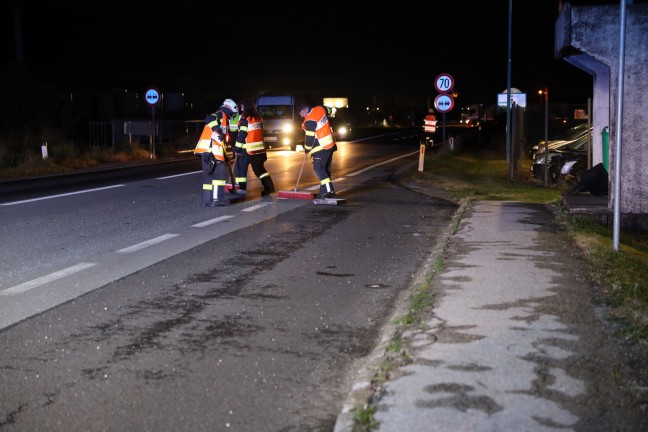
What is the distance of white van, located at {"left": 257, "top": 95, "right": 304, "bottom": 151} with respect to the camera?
35.9 metres

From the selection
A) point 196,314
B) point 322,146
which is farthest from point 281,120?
point 196,314

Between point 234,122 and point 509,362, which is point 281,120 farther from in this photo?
point 509,362

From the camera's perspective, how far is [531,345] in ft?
18.3

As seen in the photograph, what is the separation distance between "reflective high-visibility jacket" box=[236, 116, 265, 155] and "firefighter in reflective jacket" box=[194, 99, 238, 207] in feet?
3.51

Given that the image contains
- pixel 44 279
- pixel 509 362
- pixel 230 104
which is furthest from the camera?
pixel 230 104

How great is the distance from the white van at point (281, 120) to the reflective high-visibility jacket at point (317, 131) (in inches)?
815

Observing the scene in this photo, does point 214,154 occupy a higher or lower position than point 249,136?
lower

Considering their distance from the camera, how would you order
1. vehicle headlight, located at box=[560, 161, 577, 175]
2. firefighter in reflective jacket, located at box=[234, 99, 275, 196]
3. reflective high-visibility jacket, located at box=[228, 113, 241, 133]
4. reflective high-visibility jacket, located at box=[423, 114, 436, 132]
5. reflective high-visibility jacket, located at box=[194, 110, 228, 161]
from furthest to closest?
1. reflective high-visibility jacket, located at box=[423, 114, 436, 132]
2. vehicle headlight, located at box=[560, 161, 577, 175]
3. firefighter in reflective jacket, located at box=[234, 99, 275, 196]
4. reflective high-visibility jacket, located at box=[228, 113, 241, 133]
5. reflective high-visibility jacket, located at box=[194, 110, 228, 161]

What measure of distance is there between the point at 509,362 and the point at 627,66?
8309 mm

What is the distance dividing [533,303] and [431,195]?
1027 cm

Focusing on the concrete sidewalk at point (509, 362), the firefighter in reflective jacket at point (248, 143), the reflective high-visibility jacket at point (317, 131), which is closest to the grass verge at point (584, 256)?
the concrete sidewalk at point (509, 362)

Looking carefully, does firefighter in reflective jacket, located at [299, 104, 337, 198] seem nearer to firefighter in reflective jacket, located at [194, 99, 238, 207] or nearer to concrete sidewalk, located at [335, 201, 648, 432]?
firefighter in reflective jacket, located at [194, 99, 238, 207]

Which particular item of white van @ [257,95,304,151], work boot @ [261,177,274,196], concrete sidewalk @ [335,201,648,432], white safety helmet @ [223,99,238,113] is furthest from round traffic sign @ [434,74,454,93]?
concrete sidewalk @ [335,201,648,432]

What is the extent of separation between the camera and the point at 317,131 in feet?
48.2
